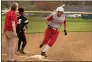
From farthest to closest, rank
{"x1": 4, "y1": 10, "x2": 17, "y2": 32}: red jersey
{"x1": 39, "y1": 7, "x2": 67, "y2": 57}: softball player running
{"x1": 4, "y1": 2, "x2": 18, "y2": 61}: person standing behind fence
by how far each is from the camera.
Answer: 1. {"x1": 39, "y1": 7, "x2": 67, "y2": 57}: softball player running
2. {"x1": 4, "y1": 2, "x2": 18, "y2": 61}: person standing behind fence
3. {"x1": 4, "y1": 10, "x2": 17, "y2": 32}: red jersey

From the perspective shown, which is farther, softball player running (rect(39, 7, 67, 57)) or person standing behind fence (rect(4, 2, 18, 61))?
softball player running (rect(39, 7, 67, 57))

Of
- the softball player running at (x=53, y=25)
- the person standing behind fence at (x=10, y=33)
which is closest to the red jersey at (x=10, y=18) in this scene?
the person standing behind fence at (x=10, y=33)

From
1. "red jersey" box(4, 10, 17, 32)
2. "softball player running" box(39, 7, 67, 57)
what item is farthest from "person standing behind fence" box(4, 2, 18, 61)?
"softball player running" box(39, 7, 67, 57)

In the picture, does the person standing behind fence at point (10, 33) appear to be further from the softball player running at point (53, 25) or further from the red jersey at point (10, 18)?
the softball player running at point (53, 25)

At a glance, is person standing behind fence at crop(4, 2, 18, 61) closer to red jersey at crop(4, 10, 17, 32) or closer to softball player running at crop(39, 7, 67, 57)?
red jersey at crop(4, 10, 17, 32)

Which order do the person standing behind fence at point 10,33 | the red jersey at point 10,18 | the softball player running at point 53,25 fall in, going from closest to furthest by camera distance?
the red jersey at point 10,18, the person standing behind fence at point 10,33, the softball player running at point 53,25

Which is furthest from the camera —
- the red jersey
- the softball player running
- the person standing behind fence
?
the softball player running

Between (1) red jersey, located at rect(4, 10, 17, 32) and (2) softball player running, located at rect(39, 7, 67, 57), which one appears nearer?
(1) red jersey, located at rect(4, 10, 17, 32)

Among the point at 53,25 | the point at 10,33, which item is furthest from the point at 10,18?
the point at 53,25

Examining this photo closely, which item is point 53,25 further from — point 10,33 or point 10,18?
point 10,18

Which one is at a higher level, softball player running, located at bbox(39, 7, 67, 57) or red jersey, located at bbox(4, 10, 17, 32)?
red jersey, located at bbox(4, 10, 17, 32)

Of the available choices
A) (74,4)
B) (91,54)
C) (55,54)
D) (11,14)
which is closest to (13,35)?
(11,14)

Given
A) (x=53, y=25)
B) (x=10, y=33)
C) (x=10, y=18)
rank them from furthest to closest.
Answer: (x=53, y=25) → (x=10, y=33) → (x=10, y=18)

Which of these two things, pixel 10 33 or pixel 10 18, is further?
pixel 10 33
